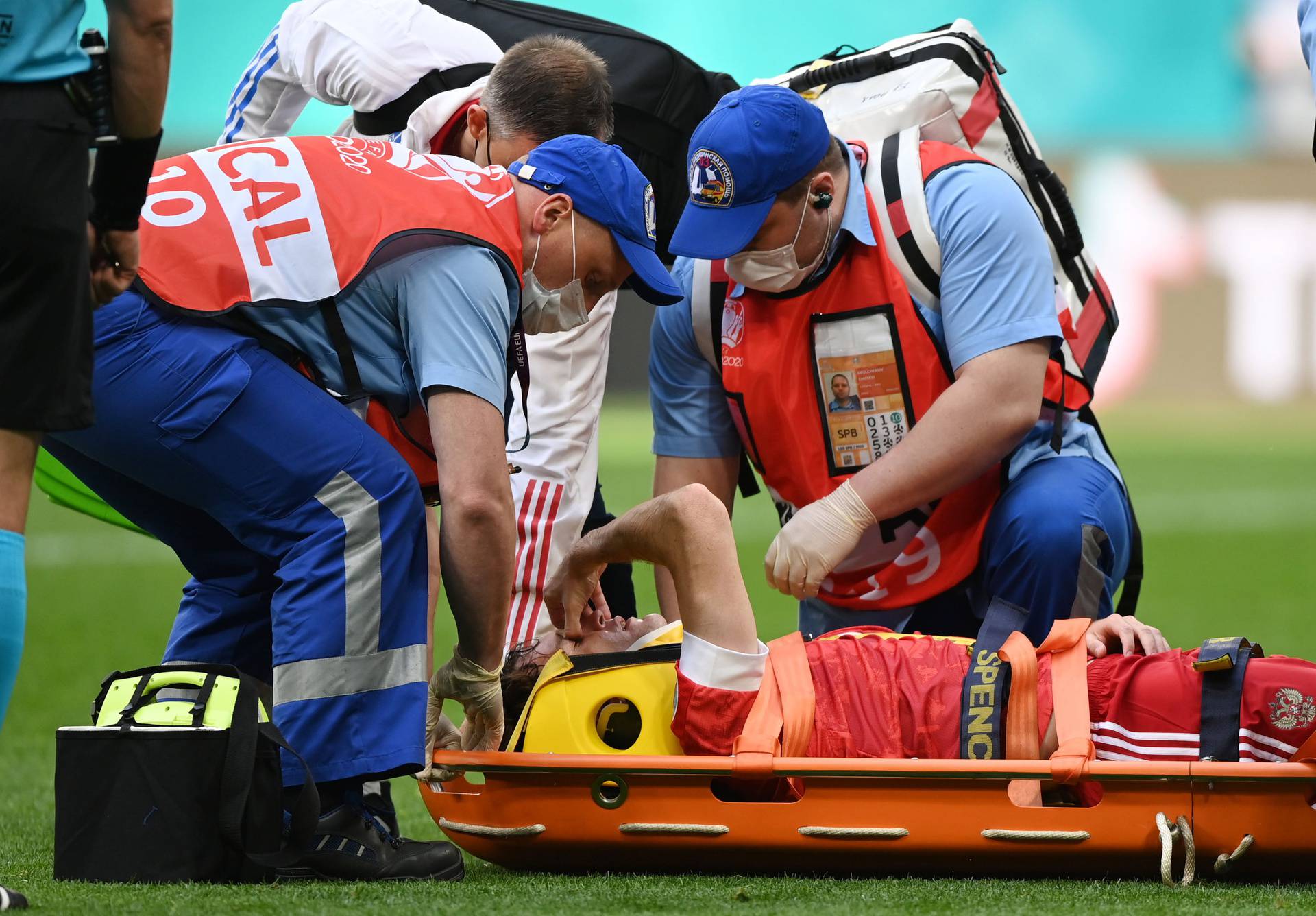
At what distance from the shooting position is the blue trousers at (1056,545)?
344cm

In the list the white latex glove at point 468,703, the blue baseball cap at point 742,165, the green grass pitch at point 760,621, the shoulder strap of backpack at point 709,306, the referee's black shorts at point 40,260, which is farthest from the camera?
the shoulder strap of backpack at point 709,306

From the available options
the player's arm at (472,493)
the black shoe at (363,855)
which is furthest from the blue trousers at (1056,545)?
the black shoe at (363,855)

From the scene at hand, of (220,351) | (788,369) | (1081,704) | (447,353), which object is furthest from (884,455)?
(220,351)

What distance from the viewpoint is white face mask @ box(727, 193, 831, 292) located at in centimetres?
354

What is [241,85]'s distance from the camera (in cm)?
413

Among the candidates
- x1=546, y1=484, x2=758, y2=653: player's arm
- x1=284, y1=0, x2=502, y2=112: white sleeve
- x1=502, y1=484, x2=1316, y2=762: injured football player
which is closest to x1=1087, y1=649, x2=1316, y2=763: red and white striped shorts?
x1=502, y1=484, x2=1316, y2=762: injured football player

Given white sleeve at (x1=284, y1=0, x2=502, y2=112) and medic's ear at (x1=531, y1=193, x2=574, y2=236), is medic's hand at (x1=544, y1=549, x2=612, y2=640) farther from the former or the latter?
white sleeve at (x1=284, y1=0, x2=502, y2=112)

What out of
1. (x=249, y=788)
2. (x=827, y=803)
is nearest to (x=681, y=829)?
(x=827, y=803)

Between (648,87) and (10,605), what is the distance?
2406 mm

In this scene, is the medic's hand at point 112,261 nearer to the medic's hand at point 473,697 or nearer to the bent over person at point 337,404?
the bent over person at point 337,404

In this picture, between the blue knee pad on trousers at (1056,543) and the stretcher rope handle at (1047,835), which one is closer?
the stretcher rope handle at (1047,835)

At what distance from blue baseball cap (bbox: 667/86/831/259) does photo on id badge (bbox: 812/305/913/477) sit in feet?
1.19

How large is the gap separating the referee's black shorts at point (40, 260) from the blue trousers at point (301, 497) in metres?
0.47

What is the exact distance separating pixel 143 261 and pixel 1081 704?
1.73 m
